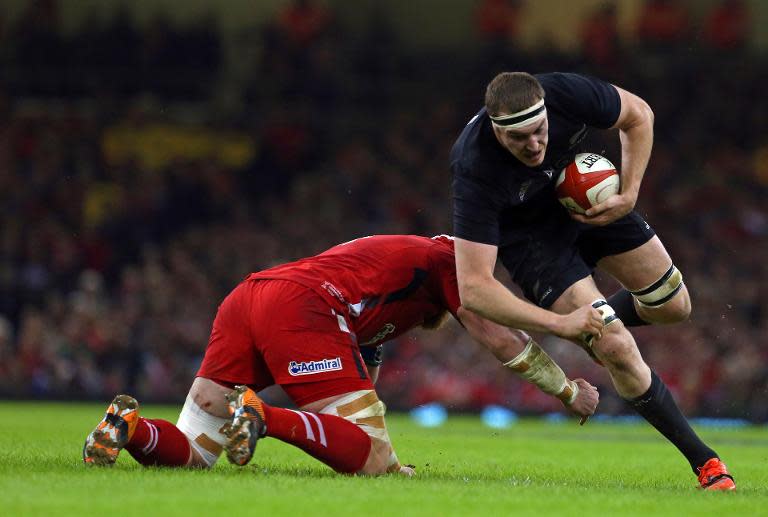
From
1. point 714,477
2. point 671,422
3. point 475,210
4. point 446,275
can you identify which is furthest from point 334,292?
point 714,477

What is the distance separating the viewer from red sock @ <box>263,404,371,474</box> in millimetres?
6406

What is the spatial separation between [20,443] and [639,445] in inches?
209

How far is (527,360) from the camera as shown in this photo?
23.1 feet

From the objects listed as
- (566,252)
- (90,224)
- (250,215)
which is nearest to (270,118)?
(250,215)

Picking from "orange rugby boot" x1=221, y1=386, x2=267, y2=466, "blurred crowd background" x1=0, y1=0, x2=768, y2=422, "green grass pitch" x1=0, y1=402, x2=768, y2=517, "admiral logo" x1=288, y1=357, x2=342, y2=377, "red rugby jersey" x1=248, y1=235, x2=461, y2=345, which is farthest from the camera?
"blurred crowd background" x1=0, y1=0, x2=768, y2=422

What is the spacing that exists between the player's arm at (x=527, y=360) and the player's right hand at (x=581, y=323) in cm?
50

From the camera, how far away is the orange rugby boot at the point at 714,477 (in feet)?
22.3

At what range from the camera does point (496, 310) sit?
6.70 m

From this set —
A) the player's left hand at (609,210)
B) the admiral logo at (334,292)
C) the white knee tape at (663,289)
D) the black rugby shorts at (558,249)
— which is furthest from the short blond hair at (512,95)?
the white knee tape at (663,289)

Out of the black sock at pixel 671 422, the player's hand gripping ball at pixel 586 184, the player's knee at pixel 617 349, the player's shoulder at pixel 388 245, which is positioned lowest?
the black sock at pixel 671 422

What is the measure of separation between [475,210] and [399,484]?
1434mm

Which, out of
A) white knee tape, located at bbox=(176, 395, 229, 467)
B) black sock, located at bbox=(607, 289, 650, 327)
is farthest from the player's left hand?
white knee tape, located at bbox=(176, 395, 229, 467)

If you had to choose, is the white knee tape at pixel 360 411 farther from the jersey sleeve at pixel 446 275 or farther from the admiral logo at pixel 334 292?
the jersey sleeve at pixel 446 275

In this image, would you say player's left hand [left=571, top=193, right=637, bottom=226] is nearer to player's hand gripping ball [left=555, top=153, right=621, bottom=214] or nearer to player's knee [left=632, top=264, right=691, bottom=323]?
player's hand gripping ball [left=555, top=153, right=621, bottom=214]
